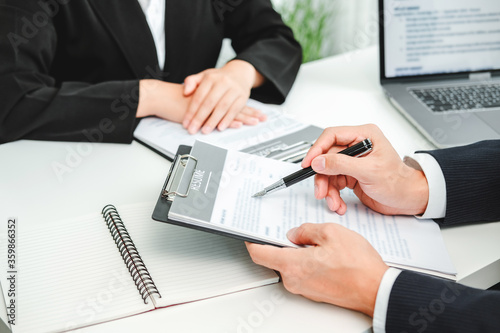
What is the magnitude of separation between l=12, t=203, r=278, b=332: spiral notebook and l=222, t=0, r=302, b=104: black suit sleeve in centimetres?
55

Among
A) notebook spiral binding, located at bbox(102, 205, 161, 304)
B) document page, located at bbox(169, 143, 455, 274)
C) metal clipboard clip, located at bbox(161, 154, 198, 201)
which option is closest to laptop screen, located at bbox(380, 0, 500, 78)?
document page, located at bbox(169, 143, 455, 274)

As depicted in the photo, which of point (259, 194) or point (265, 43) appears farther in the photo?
point (265, 43)

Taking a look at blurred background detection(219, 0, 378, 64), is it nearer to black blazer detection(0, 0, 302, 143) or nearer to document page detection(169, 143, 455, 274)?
black blazer detection(0, 0, 302, 143)

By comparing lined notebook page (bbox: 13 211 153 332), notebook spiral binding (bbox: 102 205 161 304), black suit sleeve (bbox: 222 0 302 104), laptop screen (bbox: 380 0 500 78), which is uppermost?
laptop screen (bbox: 380 0 500 78)

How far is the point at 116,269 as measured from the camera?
710mm

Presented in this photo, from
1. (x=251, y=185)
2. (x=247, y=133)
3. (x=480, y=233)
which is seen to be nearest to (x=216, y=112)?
(x=247, y=133)

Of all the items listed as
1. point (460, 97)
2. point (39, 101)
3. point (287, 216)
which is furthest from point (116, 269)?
point (460, 97)

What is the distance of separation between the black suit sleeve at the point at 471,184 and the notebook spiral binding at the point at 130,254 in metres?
0.48

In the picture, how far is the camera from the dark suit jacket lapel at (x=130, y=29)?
3.92 feet

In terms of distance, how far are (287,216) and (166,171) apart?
0.31 meters

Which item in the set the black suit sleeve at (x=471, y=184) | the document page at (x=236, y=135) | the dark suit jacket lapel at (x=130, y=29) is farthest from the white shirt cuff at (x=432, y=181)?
the dark suit jacket lapel at (x=130, y=29)

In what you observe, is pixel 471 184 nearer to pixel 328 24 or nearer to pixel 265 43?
pixel 265 43

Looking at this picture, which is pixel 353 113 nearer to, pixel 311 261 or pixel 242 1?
pixel 242 1

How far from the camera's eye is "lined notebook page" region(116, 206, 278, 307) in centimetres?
69
